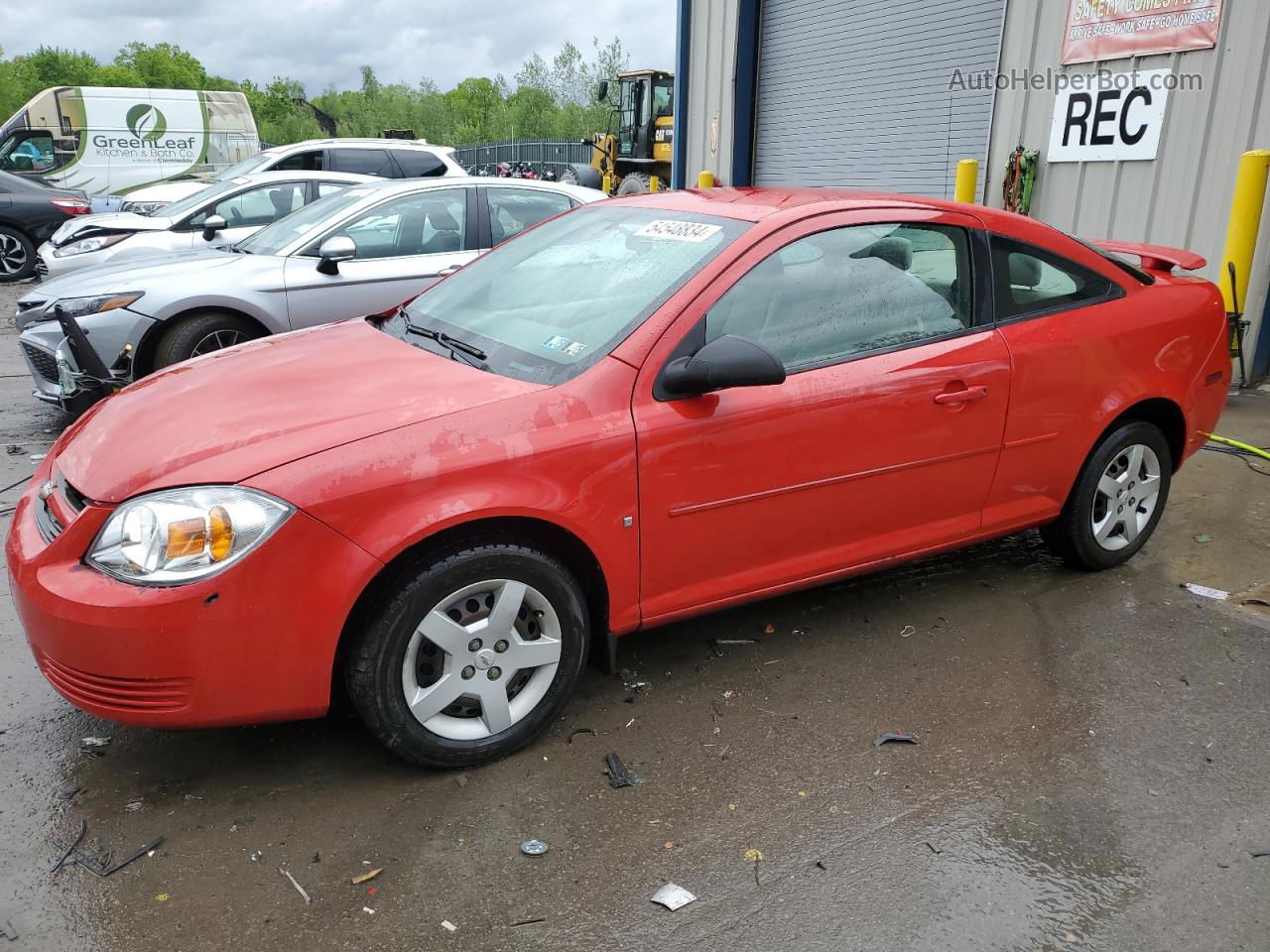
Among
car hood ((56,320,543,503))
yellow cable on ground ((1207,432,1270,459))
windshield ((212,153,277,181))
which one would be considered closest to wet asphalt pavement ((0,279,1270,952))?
car hood ((56,320,543,503))

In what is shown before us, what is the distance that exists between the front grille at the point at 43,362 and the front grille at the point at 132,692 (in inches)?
168

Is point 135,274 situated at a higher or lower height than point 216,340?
higher

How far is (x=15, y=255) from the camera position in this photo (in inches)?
521

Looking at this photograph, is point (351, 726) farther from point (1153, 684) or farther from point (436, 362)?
point (1153, 684)

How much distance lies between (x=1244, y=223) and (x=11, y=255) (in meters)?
14.3

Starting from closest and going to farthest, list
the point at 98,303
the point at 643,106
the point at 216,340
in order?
the point at 98,303 < the point at 216,340 < the point at 643,106

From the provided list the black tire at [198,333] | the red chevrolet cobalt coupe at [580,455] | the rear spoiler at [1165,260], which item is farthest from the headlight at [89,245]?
the rear spoiler at [1165,260]

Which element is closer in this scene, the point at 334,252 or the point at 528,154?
the point at 334,252

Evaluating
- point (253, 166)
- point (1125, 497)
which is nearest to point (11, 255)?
point (253, 166)

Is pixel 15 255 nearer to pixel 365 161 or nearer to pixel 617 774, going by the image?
pixel 365 161

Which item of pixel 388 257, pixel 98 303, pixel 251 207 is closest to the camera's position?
pixel 98 303

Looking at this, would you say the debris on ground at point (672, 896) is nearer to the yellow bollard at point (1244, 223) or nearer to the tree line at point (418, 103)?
the yellow bollard at point (1244, 223)

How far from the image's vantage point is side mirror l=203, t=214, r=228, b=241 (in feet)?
26.1

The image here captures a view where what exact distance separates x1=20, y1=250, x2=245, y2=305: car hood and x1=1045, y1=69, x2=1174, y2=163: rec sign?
21.2 feet
